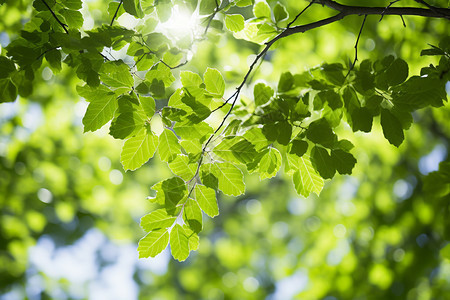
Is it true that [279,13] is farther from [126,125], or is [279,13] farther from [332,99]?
[126,125]

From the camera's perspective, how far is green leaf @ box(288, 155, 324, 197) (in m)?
1.26

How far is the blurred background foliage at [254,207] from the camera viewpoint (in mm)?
3797

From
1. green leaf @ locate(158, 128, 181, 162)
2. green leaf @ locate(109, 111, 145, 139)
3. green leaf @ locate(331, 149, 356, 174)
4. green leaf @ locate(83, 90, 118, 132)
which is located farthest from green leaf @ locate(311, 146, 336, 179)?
green leaf @ locate(83, 90, 118, 132)

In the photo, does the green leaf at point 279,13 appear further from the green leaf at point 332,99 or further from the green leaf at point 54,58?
the green leaf at point 54,58

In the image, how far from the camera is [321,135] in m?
1.18

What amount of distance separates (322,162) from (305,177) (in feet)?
0.33

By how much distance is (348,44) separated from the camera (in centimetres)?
433

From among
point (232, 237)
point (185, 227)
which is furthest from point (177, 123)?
point (232, 237)

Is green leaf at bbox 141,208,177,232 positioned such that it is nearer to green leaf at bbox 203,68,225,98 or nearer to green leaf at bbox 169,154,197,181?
green leaf at bbox 169,154,197,181

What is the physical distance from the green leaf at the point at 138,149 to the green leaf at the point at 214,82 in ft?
0.86

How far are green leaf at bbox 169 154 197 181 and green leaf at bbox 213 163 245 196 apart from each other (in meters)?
0.09

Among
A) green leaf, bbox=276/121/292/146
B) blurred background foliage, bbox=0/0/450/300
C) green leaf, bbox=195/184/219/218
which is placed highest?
green leaf, bbox=276/121/292/146

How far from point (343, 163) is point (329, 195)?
5255 millimetres

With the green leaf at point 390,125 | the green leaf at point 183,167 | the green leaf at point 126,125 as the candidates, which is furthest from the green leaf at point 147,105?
the green leaf at point 390,125
